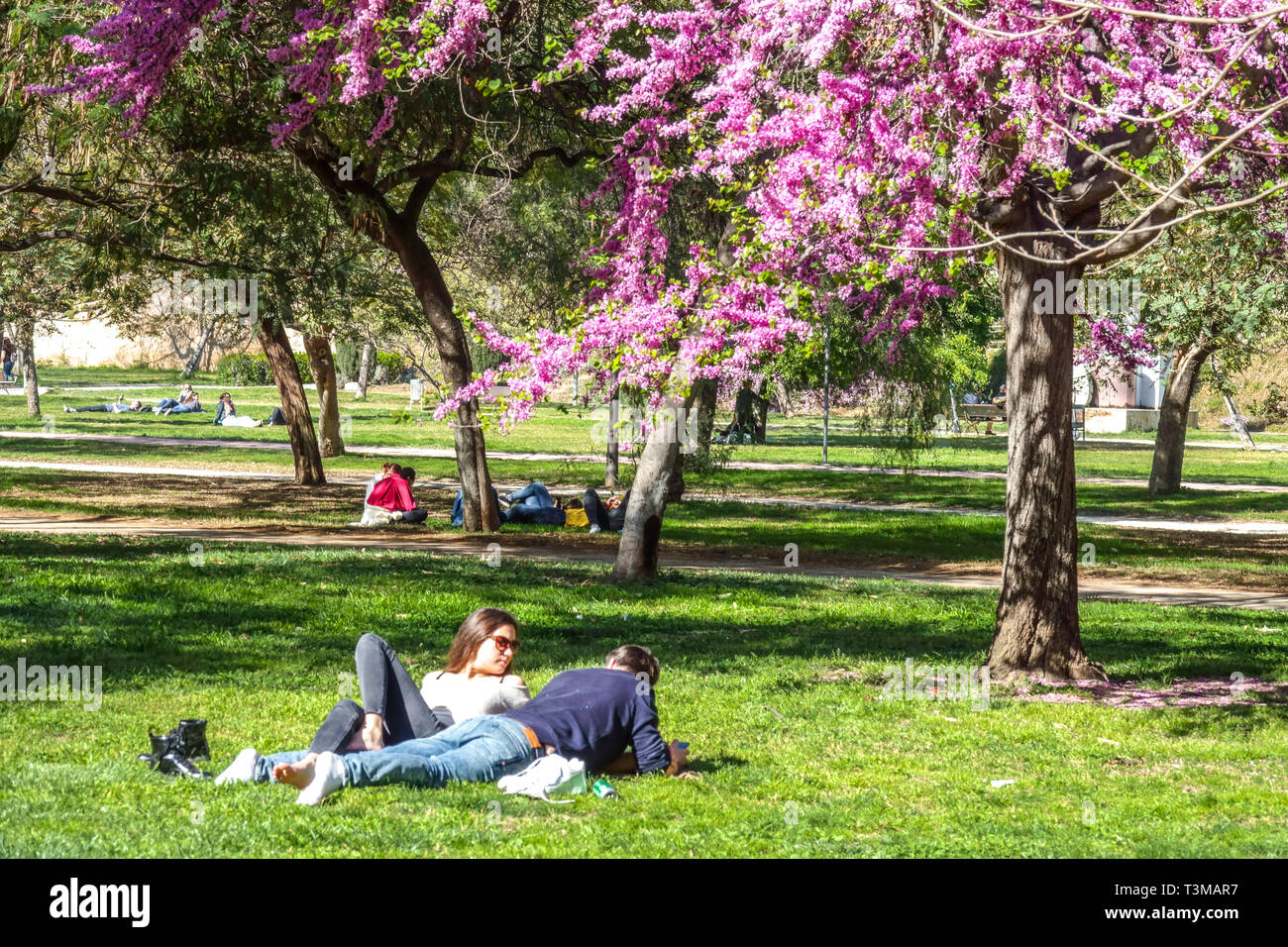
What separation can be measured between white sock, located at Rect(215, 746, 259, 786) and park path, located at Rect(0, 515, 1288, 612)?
10273 mm

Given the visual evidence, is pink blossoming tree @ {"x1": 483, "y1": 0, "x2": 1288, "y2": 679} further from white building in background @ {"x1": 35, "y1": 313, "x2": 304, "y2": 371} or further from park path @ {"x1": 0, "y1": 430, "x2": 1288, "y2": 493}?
white building in background @ {"x1": 35, "y1": 313, "x2": 304, "y2": 371}

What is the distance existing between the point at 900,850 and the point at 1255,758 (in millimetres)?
3491

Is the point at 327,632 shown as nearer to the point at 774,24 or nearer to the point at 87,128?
the point at 774,24

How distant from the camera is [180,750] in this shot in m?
6.85

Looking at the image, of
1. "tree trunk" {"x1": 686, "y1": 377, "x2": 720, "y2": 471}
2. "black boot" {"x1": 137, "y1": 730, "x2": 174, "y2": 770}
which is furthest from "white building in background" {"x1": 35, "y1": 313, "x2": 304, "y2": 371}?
"black boot" {"x1": 137, "y1": 730, "x2": 174, "y2": 770}

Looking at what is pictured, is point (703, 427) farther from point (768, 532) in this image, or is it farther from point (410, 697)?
point (410, 697)

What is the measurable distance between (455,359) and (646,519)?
5.55 meters

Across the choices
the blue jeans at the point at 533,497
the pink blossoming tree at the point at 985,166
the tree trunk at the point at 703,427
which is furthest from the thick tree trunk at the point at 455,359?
the pink blossoming tree at the point at 985,166

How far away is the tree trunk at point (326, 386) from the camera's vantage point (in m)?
29.1

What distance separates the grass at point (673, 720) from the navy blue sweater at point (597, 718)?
0.15m

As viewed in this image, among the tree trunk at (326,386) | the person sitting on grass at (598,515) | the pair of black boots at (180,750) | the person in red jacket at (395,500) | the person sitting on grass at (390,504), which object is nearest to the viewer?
the pair of black boots at (180,750)

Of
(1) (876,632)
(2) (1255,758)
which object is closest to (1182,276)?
(1) (876,632)

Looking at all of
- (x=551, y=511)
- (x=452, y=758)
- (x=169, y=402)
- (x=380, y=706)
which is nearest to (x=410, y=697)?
(x=380, y=706)

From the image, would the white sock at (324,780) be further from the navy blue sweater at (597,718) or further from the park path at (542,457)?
the park path at (542,457)
